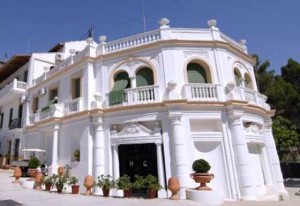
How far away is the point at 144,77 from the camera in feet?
49.4

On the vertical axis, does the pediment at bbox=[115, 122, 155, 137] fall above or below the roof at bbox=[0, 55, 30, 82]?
below

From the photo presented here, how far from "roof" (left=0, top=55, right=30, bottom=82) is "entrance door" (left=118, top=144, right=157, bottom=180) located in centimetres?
1521

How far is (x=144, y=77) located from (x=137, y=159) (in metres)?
4.79

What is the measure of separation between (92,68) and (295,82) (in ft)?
78.0

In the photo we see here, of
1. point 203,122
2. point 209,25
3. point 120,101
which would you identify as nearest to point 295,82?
point 209,25

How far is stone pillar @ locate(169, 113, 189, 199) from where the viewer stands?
1213cm

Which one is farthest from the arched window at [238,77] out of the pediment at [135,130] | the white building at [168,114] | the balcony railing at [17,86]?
the balcony railing at [17,86]

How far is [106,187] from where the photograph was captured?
38.4 ft

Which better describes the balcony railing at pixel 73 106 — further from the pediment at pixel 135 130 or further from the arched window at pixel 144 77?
the arched window at pixel 144 77

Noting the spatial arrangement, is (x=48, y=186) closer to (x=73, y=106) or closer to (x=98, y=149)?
(x=98, y=149)

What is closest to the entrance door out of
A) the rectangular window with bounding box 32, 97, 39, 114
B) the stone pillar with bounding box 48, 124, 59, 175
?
the stone pillar with bounding box 48, 124, 59, 175

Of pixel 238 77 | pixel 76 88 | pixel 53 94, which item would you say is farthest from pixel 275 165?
pixel 53 94

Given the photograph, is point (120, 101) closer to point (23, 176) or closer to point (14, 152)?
point (23, 176)

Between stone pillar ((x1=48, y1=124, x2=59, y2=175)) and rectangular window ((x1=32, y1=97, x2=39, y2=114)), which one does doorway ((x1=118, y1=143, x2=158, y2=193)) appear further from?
rectangular window ((x1=32, y1=97, x2=39, y2=114))
